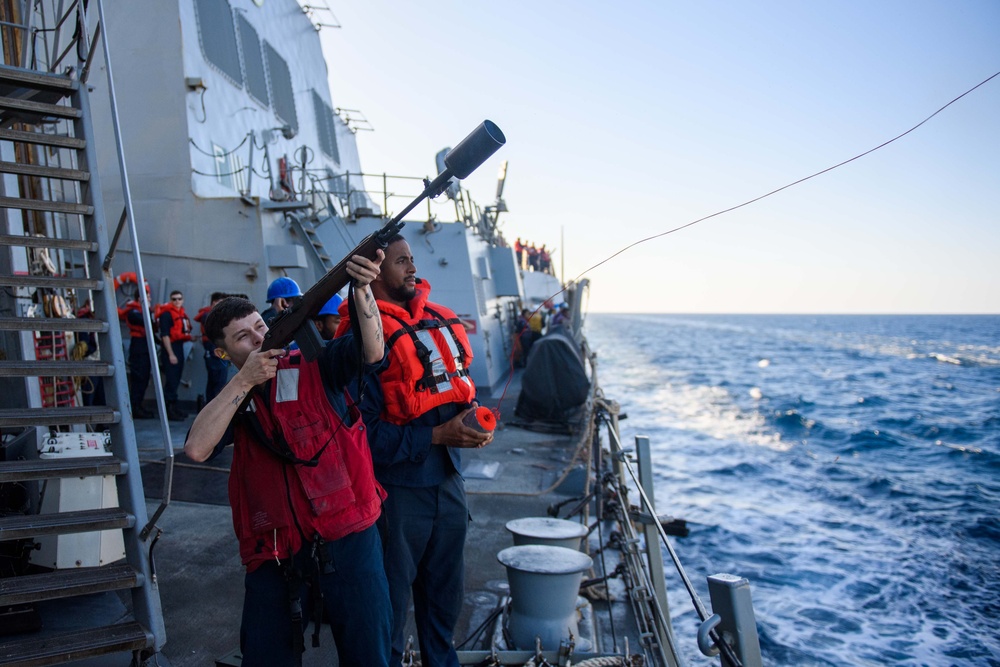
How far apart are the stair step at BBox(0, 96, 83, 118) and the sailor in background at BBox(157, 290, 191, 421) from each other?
5328mm

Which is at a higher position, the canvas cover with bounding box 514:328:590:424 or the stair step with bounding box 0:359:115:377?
the stair step with bounding box 0:359:115:377

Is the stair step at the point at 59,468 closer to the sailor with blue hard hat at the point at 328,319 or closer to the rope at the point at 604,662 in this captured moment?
the sailor with blue hard hat at the point at 328,319

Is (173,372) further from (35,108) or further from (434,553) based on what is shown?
(434,553)

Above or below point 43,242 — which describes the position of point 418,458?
below

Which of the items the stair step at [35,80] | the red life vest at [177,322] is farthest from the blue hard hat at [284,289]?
the red life vest at [177,322]

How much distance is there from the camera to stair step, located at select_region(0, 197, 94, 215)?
12.0ft

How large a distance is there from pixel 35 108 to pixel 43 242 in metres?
0.91

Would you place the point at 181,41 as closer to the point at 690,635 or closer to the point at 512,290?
the point at 512,290

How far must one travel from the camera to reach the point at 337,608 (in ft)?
7.47

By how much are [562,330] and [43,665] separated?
33.0 feet

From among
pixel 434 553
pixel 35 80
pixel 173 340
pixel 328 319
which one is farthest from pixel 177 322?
pixel 434 553

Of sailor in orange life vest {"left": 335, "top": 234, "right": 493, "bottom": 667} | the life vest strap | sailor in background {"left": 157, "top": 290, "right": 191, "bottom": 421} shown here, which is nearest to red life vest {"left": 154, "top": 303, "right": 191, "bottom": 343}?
sailor in background {"left": 157, "top": 290, "right": 191, "bottom": 421}

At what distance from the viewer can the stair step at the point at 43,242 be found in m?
3.56

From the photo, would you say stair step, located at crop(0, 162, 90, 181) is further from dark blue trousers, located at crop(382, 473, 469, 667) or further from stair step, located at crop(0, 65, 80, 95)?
dark blue trousers, located at crop(382, 473, 469, 667)
